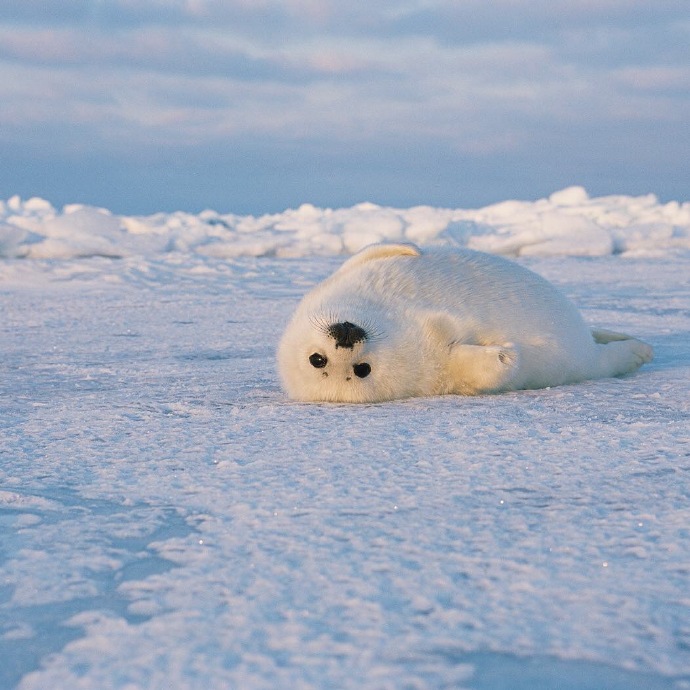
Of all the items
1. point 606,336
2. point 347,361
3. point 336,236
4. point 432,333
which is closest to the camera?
point 347,361

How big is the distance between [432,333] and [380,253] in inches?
23.9

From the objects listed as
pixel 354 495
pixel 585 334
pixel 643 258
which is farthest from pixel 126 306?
pixel 643 258

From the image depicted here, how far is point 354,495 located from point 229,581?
52 centimetres

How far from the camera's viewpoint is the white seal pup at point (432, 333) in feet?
10.3

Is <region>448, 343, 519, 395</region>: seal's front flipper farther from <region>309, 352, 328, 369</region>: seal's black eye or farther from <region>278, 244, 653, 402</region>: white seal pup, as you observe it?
<region>309, 352, 328, 369</region>: seal's black eye

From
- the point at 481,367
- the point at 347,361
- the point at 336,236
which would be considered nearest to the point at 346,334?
the point at 347,361

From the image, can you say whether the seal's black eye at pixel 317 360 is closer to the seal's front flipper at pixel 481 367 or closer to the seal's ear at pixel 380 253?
the seal's front flipper at pixel 481 367

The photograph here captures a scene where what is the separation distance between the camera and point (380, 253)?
374 cm

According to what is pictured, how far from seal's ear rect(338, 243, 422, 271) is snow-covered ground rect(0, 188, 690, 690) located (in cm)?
57

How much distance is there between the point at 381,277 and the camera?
11.4ft

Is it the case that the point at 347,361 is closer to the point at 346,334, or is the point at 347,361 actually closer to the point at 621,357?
the point at 346,334

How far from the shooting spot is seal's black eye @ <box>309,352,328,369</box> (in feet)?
10.3

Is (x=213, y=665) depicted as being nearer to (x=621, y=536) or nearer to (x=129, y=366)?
(x=621, y=536)

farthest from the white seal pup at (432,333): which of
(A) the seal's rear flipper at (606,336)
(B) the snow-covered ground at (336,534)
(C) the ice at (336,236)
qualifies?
(C) the ice at (336,236)
